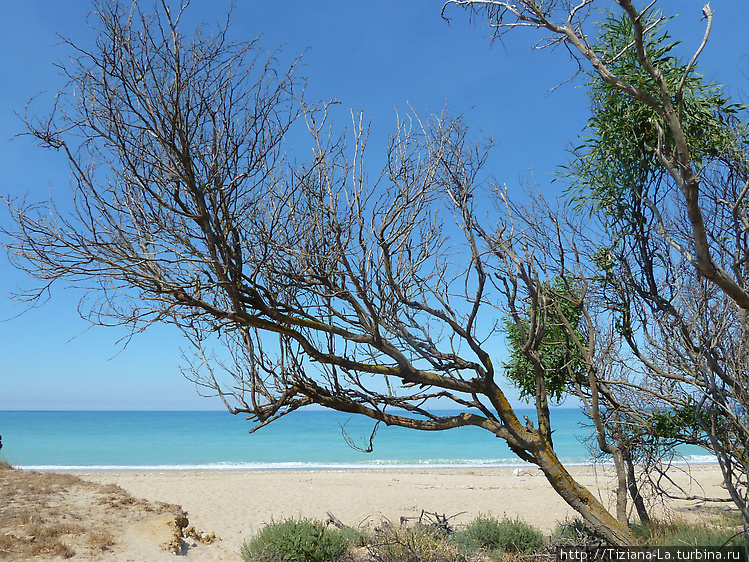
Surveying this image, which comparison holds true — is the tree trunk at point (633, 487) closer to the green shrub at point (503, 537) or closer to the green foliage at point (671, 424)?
the green shrub at point (503, 537)

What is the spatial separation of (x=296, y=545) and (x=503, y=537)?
3374 mm

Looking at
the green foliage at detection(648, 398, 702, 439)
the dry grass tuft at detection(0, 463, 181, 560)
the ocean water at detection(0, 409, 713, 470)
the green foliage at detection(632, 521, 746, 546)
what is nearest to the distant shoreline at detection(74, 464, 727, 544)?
the green foliage at detection(632, 521, 746, 546)

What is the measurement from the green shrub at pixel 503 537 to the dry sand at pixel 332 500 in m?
2.14

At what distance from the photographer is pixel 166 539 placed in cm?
939

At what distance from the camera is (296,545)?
7.13 metres

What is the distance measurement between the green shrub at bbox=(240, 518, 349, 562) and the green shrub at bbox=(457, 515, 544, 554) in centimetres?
206

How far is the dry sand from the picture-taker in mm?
9859

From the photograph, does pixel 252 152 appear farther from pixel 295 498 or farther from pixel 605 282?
pixel 295 498

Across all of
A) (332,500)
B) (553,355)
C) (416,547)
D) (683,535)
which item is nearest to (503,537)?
(416,547)

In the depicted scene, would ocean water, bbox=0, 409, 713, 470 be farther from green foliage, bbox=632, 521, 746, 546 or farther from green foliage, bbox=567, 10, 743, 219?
green foliage, bbox=567, 10, 743, 219

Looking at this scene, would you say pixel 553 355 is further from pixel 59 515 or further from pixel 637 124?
pixel 59 515

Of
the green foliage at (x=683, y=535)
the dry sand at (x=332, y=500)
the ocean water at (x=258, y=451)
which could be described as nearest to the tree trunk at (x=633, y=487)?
the green foliage at (x=683, y=535)

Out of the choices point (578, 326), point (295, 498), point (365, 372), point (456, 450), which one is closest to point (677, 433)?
point (578, 326)

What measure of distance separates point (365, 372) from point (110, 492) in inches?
402
